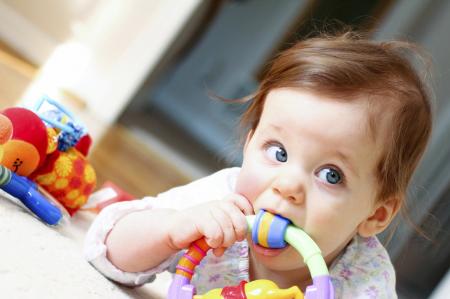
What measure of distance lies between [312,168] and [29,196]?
0.40 metres

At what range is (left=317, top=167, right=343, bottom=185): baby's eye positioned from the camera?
762mm

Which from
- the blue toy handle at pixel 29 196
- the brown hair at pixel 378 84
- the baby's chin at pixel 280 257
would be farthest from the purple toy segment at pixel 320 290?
the blue toy handle at pixel 29 196

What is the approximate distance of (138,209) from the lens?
2.97ft

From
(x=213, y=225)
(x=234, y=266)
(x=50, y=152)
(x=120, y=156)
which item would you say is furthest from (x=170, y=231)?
(x=120, y=156)

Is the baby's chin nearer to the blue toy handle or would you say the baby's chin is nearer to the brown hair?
the brown hair

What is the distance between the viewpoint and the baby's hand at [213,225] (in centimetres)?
72

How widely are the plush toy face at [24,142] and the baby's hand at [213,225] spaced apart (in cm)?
28

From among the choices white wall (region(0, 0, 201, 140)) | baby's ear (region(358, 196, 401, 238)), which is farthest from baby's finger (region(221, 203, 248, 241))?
white wall (region(0, 0, 201, 140))

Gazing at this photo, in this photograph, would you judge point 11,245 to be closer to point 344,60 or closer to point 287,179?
point 287,179

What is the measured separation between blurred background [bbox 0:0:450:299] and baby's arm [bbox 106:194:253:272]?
1009 mm

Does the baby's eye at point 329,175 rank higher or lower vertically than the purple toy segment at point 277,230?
higher

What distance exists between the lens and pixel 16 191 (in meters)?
0.87

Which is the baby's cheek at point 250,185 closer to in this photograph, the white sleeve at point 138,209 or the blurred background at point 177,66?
the white sleeve at point 138,209

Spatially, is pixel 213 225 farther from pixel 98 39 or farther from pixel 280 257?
pixel 98 39
